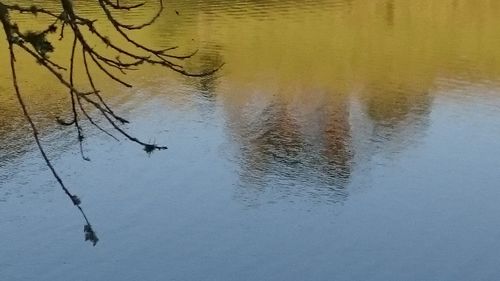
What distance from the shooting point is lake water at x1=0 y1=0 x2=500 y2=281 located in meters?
7.52

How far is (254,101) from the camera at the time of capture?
467 inches

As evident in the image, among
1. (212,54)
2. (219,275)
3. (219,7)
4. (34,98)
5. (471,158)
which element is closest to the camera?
(219,275)

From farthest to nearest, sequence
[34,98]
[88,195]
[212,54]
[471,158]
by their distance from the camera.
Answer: [212,54] → [34,98] → [471,158] → [88,195]

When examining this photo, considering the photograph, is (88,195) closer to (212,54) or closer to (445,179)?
(445,179)

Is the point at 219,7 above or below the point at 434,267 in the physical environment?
above

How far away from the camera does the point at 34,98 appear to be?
11719mm

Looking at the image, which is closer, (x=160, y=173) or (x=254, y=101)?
(x=160, y=173)

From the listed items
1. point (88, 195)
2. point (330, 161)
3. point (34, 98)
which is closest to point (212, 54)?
point (34, 98)

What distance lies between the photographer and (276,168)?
9.52m

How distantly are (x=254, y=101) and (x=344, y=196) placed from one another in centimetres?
342

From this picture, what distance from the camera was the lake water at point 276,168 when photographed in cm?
752

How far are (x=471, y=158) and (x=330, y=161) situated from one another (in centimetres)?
168

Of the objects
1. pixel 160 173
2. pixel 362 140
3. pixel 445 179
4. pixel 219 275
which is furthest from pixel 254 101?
pixel 219 275

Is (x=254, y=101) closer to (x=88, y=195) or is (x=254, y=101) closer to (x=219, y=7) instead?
(x=88, y=195)
